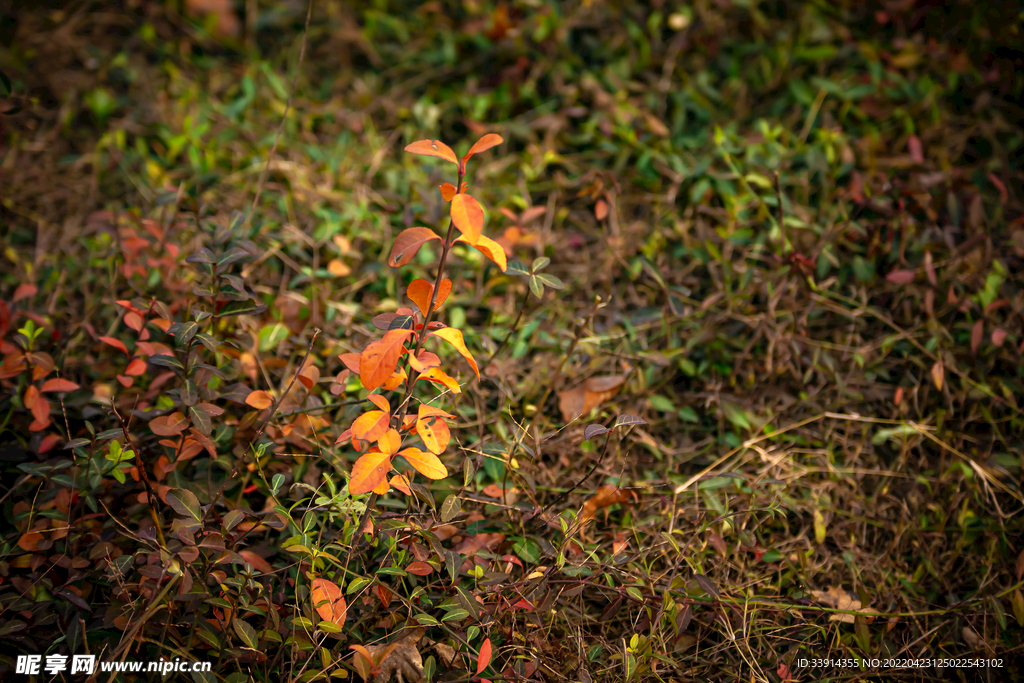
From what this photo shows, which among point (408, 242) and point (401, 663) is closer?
point (408, 242)

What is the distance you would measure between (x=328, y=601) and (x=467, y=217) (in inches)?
37.5

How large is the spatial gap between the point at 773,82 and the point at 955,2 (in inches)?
36.5

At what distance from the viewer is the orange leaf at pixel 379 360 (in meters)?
1.25

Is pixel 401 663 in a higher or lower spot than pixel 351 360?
lower

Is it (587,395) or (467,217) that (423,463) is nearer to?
(467,217)

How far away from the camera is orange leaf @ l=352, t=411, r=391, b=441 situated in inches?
52.0

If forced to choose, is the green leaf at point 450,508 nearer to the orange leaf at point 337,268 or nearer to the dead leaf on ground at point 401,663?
the dead leaf on ground at point 401,663

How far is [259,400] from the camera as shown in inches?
64.3

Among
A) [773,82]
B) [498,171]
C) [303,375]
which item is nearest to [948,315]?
[773,82]

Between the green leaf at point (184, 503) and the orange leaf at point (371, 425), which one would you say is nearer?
the orange leaf at point (371, 425)

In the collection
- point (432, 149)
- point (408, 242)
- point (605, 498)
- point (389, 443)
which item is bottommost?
point (605, 498)

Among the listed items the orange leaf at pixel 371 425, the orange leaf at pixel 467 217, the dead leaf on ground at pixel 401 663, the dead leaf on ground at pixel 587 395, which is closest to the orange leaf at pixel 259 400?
the orange leaf at pixel 371 425

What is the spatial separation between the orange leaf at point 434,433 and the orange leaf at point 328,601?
40cm

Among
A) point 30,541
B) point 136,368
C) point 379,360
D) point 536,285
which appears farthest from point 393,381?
point 30,541
